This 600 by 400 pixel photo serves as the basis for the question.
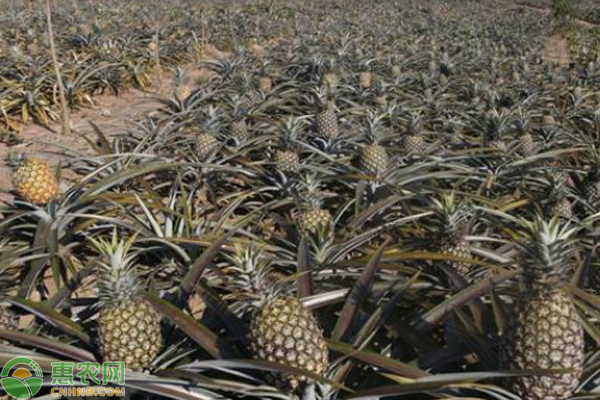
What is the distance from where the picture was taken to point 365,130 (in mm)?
4188

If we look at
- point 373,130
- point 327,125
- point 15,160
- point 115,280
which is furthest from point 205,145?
point 115,280

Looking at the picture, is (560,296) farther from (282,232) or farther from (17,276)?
(17,276)

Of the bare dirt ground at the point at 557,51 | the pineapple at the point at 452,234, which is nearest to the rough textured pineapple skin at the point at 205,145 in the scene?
the pineapple at the point at 452,234

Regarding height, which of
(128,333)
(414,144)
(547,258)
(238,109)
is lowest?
(128,333)

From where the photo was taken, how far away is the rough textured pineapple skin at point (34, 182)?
280 centimetres

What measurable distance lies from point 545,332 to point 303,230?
1556 mm

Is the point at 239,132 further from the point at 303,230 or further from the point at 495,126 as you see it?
the point at 495,126

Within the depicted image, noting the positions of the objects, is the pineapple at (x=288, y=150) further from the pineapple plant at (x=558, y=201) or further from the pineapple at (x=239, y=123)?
the pineapple plant at (x=558, y=201)

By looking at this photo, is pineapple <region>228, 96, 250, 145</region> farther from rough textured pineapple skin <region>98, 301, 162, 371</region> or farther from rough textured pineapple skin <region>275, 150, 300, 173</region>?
rough textured pineapple skin <region>98, 301, 162, 371</region>

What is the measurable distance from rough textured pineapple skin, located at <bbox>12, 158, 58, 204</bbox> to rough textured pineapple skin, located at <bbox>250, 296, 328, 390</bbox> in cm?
186

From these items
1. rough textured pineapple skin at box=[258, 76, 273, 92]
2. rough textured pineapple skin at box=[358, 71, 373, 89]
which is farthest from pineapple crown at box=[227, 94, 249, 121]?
rough textured pineapple skin at box=[358, 71, 373, 89]

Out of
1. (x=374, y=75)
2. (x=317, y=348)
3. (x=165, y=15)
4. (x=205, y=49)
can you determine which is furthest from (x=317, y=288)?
(x=165, y=15)

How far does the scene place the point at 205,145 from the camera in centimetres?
407

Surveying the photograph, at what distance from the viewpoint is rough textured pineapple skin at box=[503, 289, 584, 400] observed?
1454 millimetres
